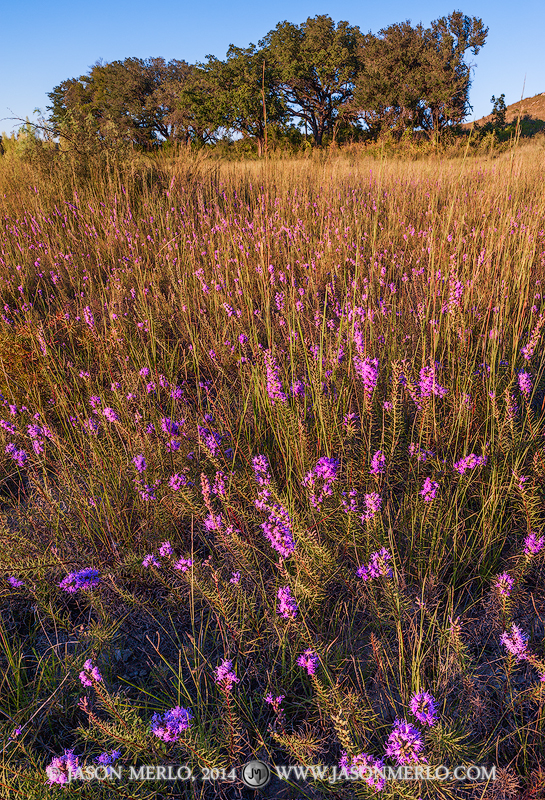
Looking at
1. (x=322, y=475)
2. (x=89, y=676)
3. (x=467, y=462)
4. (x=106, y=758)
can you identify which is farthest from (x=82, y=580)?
(x=467, y=462)

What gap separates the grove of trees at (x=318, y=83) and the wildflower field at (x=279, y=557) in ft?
84.6

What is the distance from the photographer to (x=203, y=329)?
10.2 feet

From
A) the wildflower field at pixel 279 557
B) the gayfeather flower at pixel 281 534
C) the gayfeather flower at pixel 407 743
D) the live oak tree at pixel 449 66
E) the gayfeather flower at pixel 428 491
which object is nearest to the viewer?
the gayfeather flower at pixel 407 743

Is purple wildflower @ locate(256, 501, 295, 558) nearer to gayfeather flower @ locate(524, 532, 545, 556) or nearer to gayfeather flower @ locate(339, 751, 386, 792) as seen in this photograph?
gayfeather flower @ locate(339, 751, 386, 792)

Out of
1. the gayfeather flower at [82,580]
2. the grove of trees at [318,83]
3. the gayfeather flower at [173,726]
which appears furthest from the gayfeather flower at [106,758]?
the grove of trees at [318,83]

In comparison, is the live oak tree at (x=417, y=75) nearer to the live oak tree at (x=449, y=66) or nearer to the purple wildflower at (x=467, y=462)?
the live oak tree at (x=449, y=66)

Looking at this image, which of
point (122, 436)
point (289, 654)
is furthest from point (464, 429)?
point (122, 436)

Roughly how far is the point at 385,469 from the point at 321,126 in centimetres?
3977

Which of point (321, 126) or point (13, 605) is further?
point (321, 126)

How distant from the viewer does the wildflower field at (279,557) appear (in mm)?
1083

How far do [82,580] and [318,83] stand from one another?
42.3 m

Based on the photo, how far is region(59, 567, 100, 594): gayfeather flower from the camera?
1.39 meters

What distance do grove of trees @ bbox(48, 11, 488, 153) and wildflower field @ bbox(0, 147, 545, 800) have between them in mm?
25780

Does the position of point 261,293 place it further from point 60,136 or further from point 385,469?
point 60,136
